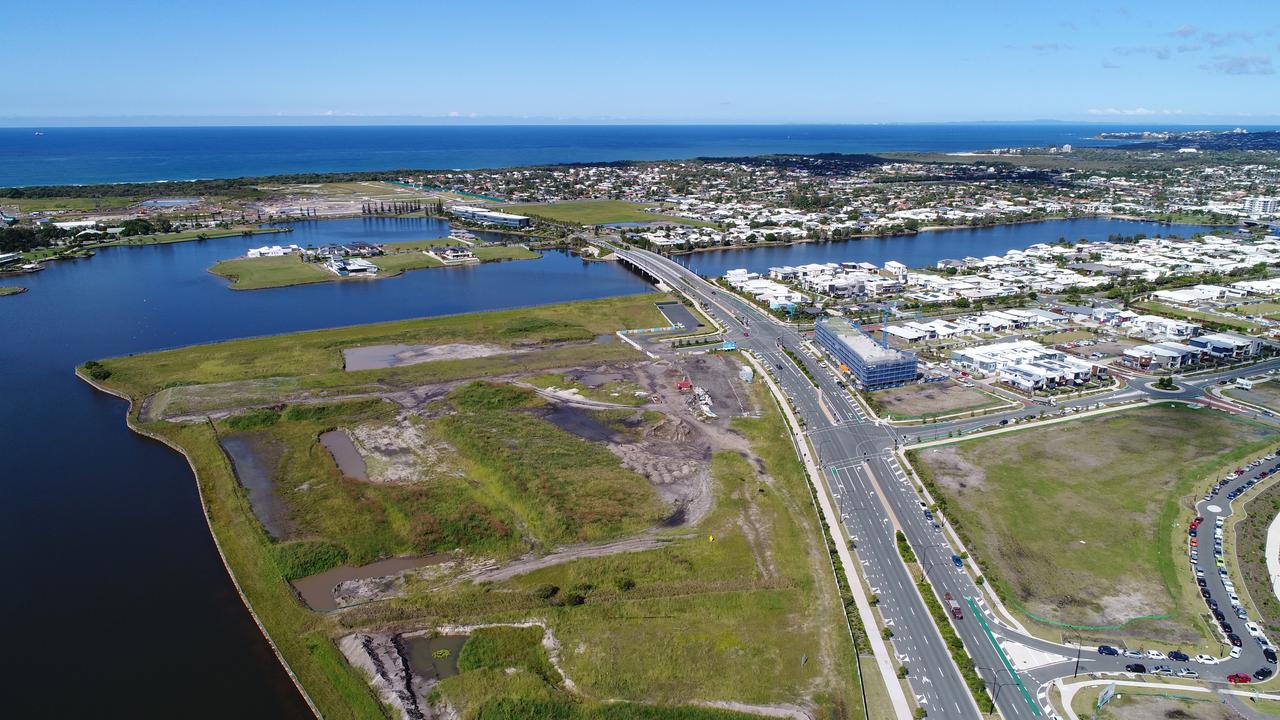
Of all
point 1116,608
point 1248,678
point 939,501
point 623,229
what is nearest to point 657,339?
point 939,501

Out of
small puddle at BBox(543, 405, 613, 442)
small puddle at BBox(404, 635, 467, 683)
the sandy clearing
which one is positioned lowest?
small puddle at BBox(404, 635, 467, 683)

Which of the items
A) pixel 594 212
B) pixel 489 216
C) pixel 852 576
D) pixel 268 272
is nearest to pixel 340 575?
pixel 852 576

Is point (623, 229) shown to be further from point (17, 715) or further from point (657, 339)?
point (17, 715)

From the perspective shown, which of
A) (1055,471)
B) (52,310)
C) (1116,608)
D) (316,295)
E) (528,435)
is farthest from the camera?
(316,295)

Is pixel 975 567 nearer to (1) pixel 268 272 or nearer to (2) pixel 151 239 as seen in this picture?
(1) pixel 268 272

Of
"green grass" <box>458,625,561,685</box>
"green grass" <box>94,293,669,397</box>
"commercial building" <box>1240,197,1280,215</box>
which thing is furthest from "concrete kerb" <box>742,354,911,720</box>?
"commercial building" <box>1240,197,1280,215</box>

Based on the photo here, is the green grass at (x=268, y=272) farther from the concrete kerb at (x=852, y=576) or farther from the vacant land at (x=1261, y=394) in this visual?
the vacant land at (x=1261, y=394)

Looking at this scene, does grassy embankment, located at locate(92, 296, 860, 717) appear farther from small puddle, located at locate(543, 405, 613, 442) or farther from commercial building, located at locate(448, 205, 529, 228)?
commercial building, located at locate(448, 205, 529, 228)
